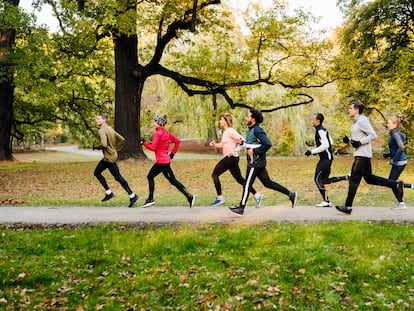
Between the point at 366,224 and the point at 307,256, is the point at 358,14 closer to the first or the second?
the point at 366,224

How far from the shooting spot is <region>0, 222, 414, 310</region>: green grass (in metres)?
5.32

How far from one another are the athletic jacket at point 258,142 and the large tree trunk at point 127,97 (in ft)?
45.2

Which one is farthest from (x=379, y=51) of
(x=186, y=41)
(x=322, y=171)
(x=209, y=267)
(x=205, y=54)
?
(x=209, y=267)

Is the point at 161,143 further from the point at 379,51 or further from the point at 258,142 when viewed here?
the point at 379,51

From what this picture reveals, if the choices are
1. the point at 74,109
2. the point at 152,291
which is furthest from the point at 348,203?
the point at 74,109

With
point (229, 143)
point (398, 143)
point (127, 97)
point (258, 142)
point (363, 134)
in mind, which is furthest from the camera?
point (127, 97)

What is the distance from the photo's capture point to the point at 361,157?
7.99 metres

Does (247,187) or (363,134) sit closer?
(363,134)

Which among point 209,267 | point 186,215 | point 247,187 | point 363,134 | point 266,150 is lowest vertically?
point 209,267

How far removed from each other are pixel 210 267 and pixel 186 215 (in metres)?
2.52

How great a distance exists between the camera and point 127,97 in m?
22.0

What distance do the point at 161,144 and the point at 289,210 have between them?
9.47 feet

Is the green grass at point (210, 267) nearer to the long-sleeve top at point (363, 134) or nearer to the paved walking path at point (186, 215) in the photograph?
the paved walking path at point (186, 215)

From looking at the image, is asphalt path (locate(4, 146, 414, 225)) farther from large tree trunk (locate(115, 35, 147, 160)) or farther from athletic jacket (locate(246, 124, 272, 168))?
large tree trunk (locate(115, 35, 147, 160))
